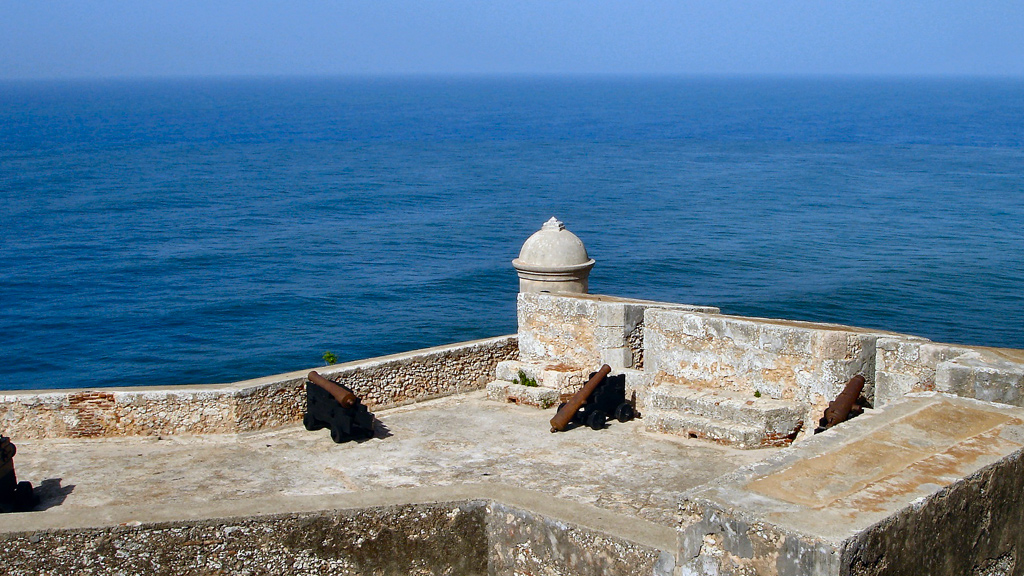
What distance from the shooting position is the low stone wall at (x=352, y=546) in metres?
6.73

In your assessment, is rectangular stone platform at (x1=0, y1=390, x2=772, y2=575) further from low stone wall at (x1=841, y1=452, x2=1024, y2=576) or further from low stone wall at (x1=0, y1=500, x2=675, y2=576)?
low stone wall at (x1=841, y1=452, x2=1024, y2=576)

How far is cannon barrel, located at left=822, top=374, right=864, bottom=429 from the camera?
8641 millimetres

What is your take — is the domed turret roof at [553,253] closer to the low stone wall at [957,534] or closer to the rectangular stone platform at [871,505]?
the rectangular stone platform at [871,505]

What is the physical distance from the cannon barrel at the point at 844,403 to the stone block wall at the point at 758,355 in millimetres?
229

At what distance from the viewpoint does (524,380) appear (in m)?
11.6

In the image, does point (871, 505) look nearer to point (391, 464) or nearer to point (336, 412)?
point (391, 464)

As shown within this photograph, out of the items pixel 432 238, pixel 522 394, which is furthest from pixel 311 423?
pixel 432 238

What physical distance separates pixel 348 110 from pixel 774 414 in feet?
478

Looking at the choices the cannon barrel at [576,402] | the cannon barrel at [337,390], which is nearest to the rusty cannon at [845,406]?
the cannon barrel at [576,402]

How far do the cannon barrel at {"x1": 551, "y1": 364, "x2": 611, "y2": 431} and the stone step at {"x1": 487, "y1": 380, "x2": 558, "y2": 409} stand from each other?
2.19 ft

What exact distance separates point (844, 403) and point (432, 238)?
36097 mm

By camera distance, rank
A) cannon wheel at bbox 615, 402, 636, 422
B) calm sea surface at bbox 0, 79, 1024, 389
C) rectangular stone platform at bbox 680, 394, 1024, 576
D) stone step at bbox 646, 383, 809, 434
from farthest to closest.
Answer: calm sea surface at bbox 0, 79, 1024, 389
cannon wheel at bbox 615, 402, 636, 422
stone step at bbox 646, 383, 809, 434
rectangular stone platform at bbox 680, 394, 1024, 576

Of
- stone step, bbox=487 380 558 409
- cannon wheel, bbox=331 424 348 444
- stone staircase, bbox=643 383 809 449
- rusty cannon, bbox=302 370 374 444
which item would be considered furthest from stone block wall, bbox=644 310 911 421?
cannon wheel, bbox=331 424 348 444

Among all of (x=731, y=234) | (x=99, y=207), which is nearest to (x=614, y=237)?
(x=731, y=234)
